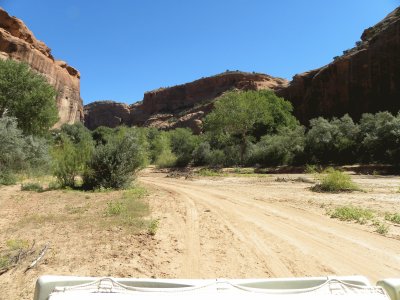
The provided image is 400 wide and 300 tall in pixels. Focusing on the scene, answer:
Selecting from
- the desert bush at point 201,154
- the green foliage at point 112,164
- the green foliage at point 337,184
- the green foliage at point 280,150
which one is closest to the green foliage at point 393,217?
the green foliage at point 337,184

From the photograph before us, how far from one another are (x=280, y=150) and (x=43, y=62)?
53.9 m

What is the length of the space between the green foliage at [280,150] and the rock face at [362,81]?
55.1 ft

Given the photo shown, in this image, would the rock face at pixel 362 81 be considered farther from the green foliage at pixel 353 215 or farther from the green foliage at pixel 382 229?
the green foliage at pixel 382 229

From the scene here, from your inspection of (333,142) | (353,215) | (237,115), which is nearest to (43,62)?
(237,115)

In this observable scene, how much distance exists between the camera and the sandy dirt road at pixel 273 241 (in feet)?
17.0

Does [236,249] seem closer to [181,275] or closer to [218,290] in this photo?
[181,275]

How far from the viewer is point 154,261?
5477mm

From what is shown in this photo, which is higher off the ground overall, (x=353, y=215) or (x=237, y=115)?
(x=237, y=115)

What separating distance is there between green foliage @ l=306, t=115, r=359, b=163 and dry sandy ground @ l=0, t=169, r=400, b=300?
57.9ft

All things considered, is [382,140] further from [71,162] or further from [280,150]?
[71,162]

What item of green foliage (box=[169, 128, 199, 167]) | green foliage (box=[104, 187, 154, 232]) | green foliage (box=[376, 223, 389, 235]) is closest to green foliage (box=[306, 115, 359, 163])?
green foliage (box=[169, 128, 199, 167])

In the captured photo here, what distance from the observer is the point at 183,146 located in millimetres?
48094

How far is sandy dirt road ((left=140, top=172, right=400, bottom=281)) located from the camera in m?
5.17

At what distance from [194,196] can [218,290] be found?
10715 mm
